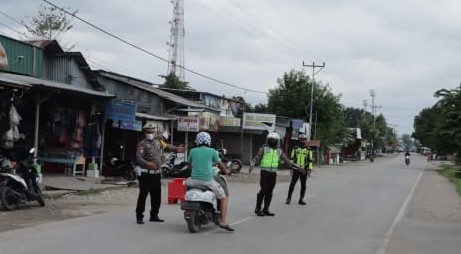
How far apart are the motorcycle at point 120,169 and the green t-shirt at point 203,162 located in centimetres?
1254

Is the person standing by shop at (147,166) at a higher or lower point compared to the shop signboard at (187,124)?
lower

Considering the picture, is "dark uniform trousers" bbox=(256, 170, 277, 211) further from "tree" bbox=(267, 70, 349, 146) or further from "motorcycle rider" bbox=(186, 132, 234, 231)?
"tree" bbox=(267, 70, 349, 146)

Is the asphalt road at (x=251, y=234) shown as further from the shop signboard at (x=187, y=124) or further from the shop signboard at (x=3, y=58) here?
the shop signboard at (x=187, y=124)

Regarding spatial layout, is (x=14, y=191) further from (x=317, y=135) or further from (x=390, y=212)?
(x=317, y=135)

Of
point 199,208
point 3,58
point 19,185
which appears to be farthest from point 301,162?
point 3,58

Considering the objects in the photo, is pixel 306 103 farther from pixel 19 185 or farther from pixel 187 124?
pixel 19 185

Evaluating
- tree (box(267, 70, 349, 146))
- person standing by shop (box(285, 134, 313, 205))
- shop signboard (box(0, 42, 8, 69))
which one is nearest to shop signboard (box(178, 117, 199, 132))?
shop signboard (box(0, 42, 8, 69))

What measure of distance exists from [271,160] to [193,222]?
3.63m

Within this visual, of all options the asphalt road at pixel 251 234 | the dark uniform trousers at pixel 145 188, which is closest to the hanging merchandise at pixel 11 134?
the asphalt road at pixel 251 234

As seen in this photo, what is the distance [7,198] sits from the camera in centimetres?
1341

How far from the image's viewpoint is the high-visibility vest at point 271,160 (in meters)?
14.0

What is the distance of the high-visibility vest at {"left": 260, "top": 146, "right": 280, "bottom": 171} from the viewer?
46.1 ft

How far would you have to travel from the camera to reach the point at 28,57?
23.2 metres

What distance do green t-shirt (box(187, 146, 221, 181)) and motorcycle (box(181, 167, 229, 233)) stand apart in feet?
0.71
